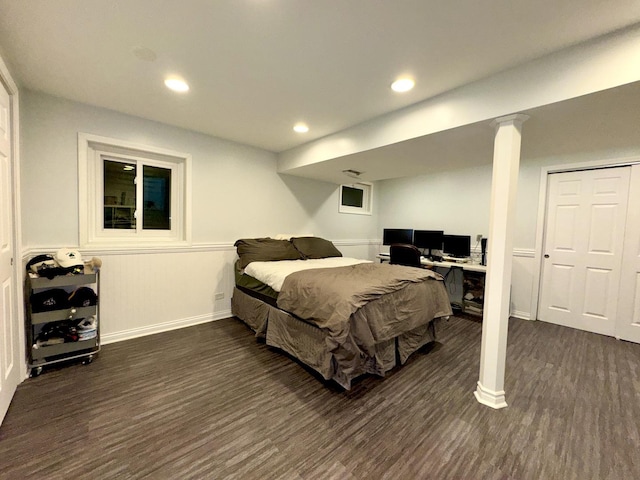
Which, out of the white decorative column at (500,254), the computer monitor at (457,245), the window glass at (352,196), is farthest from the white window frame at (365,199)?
the white decorative column at (500,254)

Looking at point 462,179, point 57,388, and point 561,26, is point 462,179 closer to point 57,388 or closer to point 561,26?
point 561,26

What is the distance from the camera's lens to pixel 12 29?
5.03 feet

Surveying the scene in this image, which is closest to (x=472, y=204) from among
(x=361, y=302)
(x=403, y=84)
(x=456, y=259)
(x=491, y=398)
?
(x=456, y=259)

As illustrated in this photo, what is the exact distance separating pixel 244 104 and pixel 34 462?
8.98 ft

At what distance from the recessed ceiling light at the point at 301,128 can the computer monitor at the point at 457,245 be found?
2.84m

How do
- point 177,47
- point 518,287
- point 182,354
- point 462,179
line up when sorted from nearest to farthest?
point 177,47 < point 182,354 < point 518,287 < point 462,179

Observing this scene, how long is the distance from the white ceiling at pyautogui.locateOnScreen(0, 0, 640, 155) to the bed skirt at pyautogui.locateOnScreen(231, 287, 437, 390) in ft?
6.34

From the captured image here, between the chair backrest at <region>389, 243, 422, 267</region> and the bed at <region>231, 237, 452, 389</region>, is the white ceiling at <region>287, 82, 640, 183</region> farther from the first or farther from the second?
the bed at <region>231, 237, 452, 389</region>

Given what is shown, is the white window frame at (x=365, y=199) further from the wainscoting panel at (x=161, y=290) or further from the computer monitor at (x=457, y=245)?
the wainscoting panel at (x=161, y=290)

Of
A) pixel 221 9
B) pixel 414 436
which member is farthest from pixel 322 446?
pixel 221 9

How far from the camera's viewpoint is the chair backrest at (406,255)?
380 cm

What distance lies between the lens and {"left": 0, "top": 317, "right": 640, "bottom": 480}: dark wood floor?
1.39m

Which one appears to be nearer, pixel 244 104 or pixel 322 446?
pixel 322 446

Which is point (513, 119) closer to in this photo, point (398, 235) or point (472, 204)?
point (472, 204)
